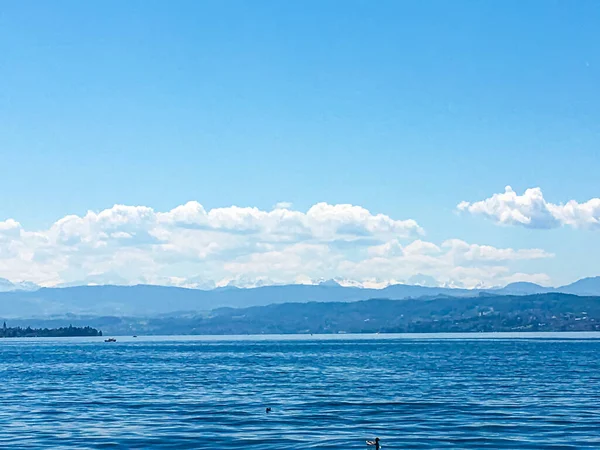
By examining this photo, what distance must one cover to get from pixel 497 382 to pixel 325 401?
2861 centimetres

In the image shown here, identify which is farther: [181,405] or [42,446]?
[181,405]

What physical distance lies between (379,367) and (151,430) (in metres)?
79.4

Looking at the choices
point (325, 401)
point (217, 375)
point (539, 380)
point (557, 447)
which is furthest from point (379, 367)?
point (557, 447)

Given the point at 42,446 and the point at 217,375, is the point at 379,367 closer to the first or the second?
the point at 217,375

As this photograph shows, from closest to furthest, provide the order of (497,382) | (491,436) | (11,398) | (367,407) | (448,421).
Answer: (491,436), (448,421), (367,407), (11,398), (497,382)

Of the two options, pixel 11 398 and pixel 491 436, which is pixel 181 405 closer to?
pixel 11 398

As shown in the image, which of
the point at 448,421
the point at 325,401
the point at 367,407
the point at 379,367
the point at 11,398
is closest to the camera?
the point at 448,421

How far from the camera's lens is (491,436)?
6000cm

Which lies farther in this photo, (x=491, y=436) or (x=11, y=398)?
(x=11, y=398)

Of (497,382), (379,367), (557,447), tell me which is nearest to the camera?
(557,447)

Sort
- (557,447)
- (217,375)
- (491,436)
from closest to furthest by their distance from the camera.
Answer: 1. (557,447)
2. (491,436)
3. (217,375)

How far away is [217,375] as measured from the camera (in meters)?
122

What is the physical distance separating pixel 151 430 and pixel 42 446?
28.4 feet

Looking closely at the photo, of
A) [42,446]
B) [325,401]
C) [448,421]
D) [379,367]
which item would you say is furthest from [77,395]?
[379,367]
